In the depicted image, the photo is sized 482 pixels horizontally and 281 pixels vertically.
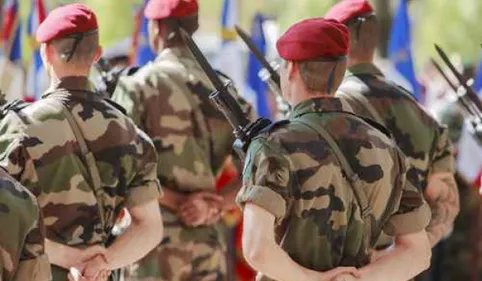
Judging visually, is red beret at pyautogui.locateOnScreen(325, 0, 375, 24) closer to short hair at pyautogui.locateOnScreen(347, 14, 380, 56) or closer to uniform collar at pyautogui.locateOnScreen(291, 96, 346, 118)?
short hair at pyautogui.locateOnScreen(347, 14, 380, 56)

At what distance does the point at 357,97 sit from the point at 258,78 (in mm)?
4094

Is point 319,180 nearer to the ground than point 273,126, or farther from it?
nearer to the ground

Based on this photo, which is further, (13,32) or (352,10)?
Answer: (13,32)

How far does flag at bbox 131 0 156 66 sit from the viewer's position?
1059 centimetres

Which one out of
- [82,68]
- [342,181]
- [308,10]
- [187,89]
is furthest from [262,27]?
[342,181]

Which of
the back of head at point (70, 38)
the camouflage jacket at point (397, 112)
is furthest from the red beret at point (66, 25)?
the camouflage jacket at point (397, 112)

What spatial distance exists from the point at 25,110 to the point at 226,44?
567cm

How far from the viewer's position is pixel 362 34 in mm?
7020

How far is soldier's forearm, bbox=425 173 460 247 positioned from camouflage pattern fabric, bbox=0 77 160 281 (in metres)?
1.45

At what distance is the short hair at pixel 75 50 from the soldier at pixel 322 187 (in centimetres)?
96

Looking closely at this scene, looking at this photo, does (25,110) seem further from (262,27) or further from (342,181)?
(262,27)

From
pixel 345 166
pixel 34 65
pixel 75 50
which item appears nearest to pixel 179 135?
pixel 75 50

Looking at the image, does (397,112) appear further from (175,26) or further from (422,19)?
(422,19)

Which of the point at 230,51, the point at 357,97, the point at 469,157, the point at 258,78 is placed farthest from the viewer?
the point at 230,51
